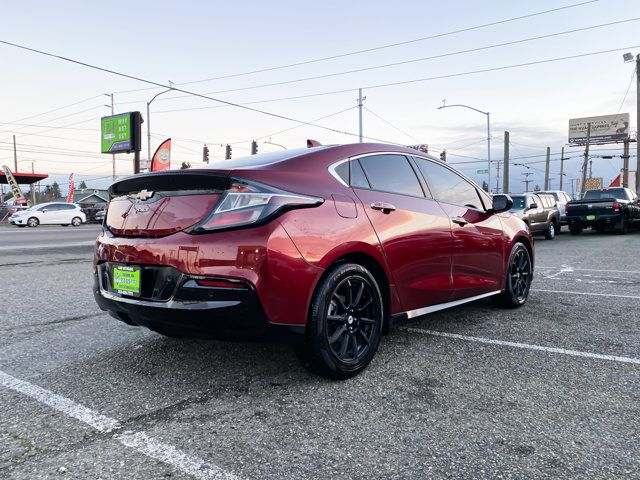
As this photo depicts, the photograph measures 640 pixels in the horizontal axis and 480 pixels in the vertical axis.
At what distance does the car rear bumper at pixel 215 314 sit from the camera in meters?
2.78

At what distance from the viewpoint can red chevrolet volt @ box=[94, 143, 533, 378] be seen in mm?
2809

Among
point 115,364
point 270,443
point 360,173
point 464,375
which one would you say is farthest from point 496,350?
point 115,364

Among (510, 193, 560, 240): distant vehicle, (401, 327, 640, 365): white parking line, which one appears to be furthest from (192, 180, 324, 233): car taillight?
(510, 193, 560, 240): distant vehicle

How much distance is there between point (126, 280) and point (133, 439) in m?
1.08

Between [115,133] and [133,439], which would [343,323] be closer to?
[133,439]

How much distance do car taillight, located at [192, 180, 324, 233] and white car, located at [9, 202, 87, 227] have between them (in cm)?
3239

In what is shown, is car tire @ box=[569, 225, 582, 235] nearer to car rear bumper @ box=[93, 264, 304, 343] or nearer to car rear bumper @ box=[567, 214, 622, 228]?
car rear bumper @ box=[567, 214, 622, 228]

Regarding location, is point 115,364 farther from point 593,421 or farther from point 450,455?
point 593,421

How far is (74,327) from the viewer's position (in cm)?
459

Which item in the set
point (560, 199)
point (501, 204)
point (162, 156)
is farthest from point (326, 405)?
point (162, 156)

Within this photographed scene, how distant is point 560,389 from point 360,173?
1.85m

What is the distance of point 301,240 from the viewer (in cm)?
291

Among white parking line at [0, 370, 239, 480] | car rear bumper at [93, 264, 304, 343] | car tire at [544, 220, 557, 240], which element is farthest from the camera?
car tire at [544, 220, 557, 240]

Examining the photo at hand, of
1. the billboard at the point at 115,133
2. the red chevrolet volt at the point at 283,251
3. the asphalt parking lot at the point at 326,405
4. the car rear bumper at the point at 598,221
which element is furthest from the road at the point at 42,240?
the billboard at the point at 115,133
